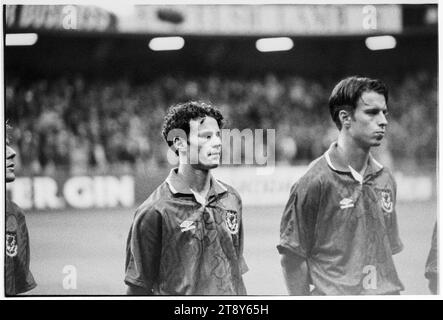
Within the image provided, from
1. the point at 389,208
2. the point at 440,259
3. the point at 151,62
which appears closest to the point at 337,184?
the point at 389,208

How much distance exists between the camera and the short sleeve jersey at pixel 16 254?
3555 millimetres

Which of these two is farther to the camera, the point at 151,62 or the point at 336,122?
the point at 151,62

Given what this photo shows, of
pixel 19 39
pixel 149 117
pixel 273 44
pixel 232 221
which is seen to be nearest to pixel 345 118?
pixel 273 44

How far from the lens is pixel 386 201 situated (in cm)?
344

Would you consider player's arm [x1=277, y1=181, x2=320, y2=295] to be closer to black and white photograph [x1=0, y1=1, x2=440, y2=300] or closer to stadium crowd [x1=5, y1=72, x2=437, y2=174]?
black and white photograph [x1=0, y1=1, x2=440, y2=300]

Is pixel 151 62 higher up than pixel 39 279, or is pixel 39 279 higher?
pixel 151 62

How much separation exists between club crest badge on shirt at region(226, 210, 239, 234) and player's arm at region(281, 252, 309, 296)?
278mm

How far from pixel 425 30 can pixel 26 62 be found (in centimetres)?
206

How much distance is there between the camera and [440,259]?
3533mm

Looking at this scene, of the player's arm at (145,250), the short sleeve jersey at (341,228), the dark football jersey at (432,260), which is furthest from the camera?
the dark football jersey at (432,260)

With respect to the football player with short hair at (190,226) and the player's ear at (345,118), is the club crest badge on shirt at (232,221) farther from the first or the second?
the player's ear at (345,118)

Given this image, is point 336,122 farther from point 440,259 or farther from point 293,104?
point 440,259

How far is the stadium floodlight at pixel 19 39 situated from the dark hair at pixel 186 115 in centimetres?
82

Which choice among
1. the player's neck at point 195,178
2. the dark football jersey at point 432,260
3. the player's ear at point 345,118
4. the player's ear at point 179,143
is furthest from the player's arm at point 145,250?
the dark football jersey at point 432,260
